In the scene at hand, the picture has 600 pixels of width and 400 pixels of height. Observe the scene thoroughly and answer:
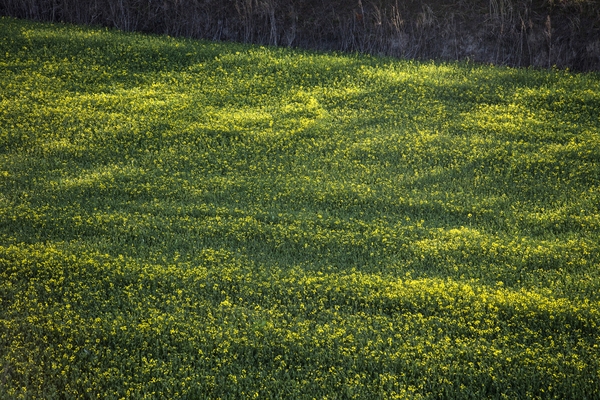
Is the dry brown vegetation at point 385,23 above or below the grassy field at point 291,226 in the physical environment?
above

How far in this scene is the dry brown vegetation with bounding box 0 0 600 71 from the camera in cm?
1880

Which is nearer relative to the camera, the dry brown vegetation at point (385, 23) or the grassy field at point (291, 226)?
the grassy field at point (291, 226)

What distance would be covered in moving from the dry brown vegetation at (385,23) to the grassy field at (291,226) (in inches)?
51.4

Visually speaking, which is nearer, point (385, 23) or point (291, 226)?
point (291, 226)

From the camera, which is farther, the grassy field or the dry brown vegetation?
the dry brown vegetation

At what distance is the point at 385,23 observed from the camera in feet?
64.0

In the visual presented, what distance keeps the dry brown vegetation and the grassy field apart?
4.28 feet

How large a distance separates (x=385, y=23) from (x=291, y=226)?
11105 mm

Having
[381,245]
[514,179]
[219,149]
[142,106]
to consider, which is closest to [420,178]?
[514,179]

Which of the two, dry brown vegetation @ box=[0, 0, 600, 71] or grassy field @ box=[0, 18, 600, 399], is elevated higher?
dry brown vegetation @ box=[0, 0, 600, 71]

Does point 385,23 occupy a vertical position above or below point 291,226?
above

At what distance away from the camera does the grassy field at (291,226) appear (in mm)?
7520

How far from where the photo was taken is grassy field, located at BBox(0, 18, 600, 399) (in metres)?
7.52

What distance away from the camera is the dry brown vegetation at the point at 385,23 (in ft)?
61.7
